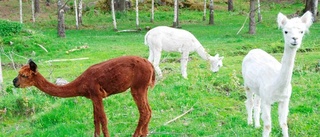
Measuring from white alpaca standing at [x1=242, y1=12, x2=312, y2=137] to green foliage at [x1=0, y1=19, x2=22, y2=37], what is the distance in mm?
16632

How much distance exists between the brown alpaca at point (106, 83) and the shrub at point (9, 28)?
16350mm

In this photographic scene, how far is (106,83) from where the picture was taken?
7.73 metres

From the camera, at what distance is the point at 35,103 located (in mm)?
11039

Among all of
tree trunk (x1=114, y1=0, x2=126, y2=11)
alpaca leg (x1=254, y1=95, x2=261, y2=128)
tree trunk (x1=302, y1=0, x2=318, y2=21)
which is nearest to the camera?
alpaca leg (x1=254, y1=95, x2=261, y2=128)

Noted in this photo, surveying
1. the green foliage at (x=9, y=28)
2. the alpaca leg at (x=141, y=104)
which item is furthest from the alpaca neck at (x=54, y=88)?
the green foliage at (x=9, y=28)

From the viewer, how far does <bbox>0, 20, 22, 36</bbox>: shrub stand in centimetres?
2320

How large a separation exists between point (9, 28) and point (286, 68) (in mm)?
18747

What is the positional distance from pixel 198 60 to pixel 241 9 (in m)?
25.9

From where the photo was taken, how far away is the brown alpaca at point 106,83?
7699 millimetres

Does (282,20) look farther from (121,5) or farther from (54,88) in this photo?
(121,5)

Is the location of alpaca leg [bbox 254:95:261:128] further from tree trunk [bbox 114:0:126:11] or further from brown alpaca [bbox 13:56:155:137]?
tree trunk [bbox 114:0:126:11]

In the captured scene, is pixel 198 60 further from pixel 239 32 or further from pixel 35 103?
pixel 239 32

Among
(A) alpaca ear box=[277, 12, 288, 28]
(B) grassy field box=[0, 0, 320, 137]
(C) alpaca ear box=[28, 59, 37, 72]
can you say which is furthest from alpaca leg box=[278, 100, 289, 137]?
(C) alpaca ear box=[28, 59, 37, 72]

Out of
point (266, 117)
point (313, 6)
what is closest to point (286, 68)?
point (266, 117)
